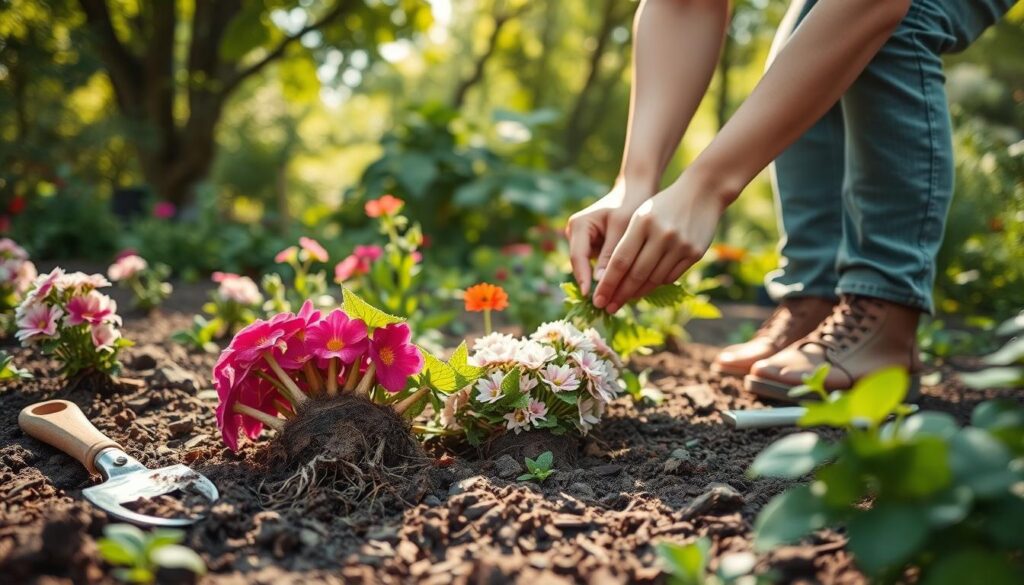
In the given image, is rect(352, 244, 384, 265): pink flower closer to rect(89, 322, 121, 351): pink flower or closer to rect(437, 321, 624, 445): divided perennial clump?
rect(89, 322, 121, 351): pink flower

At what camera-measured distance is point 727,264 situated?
5.59 metres

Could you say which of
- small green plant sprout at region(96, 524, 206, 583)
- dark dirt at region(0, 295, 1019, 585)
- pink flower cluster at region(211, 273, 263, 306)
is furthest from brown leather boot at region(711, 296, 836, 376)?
small green plant sprout at region(96, 524, 206, 583)

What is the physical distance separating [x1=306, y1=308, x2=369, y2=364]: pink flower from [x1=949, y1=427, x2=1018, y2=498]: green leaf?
94 cm

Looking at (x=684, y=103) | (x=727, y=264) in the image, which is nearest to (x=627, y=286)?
(x=684, y=103)

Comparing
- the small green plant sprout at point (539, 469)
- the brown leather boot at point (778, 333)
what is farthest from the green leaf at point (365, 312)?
the brown leather boot at point (778, 333)

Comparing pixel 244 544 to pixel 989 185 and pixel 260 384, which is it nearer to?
pixel 260 384

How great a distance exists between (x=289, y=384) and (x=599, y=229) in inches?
28.2

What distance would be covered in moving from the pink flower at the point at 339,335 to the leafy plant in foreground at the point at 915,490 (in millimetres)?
794

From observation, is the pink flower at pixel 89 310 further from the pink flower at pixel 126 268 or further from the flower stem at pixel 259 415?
the pink flower at pixel 126 268

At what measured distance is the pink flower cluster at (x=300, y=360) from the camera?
1.34 metres

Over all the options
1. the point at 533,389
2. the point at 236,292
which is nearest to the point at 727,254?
the point at 236,292

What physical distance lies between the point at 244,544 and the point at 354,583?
7.9 inches

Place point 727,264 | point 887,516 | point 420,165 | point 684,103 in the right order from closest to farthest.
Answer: point 887,516, point 684,103, point 420,165, point 727,264

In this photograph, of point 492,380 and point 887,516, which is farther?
point 492,380
